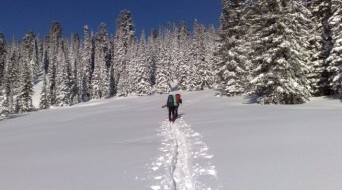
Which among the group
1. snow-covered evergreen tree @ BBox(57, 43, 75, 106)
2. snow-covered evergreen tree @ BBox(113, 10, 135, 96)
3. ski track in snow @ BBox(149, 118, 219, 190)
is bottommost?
ski track in snow @ BBox(149, 118, 219, 190)

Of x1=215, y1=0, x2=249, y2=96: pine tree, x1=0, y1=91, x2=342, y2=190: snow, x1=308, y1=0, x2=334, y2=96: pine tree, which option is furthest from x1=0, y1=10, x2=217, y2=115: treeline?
x1=0, y1=91, x2=342, y2=190: snow

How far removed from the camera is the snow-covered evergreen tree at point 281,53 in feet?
93.5

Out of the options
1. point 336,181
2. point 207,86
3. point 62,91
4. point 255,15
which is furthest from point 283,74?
point 62,91

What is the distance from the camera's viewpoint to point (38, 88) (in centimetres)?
11225

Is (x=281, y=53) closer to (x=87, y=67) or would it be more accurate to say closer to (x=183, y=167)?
(x=183, y=167)

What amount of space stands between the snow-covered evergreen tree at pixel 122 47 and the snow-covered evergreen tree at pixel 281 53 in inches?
2279

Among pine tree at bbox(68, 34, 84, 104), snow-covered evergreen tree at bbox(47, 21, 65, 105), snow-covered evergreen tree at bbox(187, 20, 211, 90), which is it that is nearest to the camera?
snow-covered evergreen tree at bbox(187, 20, 211, 90)

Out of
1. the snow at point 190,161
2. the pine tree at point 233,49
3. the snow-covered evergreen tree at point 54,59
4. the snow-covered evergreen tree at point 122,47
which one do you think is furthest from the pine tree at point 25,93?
the snow at point 190,161

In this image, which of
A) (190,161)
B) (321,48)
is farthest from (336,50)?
(190,161)

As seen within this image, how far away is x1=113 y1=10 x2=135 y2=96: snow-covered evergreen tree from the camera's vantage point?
93025 millimetres

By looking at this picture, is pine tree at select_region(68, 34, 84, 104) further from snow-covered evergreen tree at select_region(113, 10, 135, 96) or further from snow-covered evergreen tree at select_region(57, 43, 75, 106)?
snow-covered evergreen tree at select_region(113, 10, 135, 96)

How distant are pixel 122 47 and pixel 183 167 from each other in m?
103

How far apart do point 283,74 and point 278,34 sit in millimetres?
3189

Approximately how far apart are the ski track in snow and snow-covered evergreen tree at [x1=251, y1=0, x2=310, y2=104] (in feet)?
56.2
